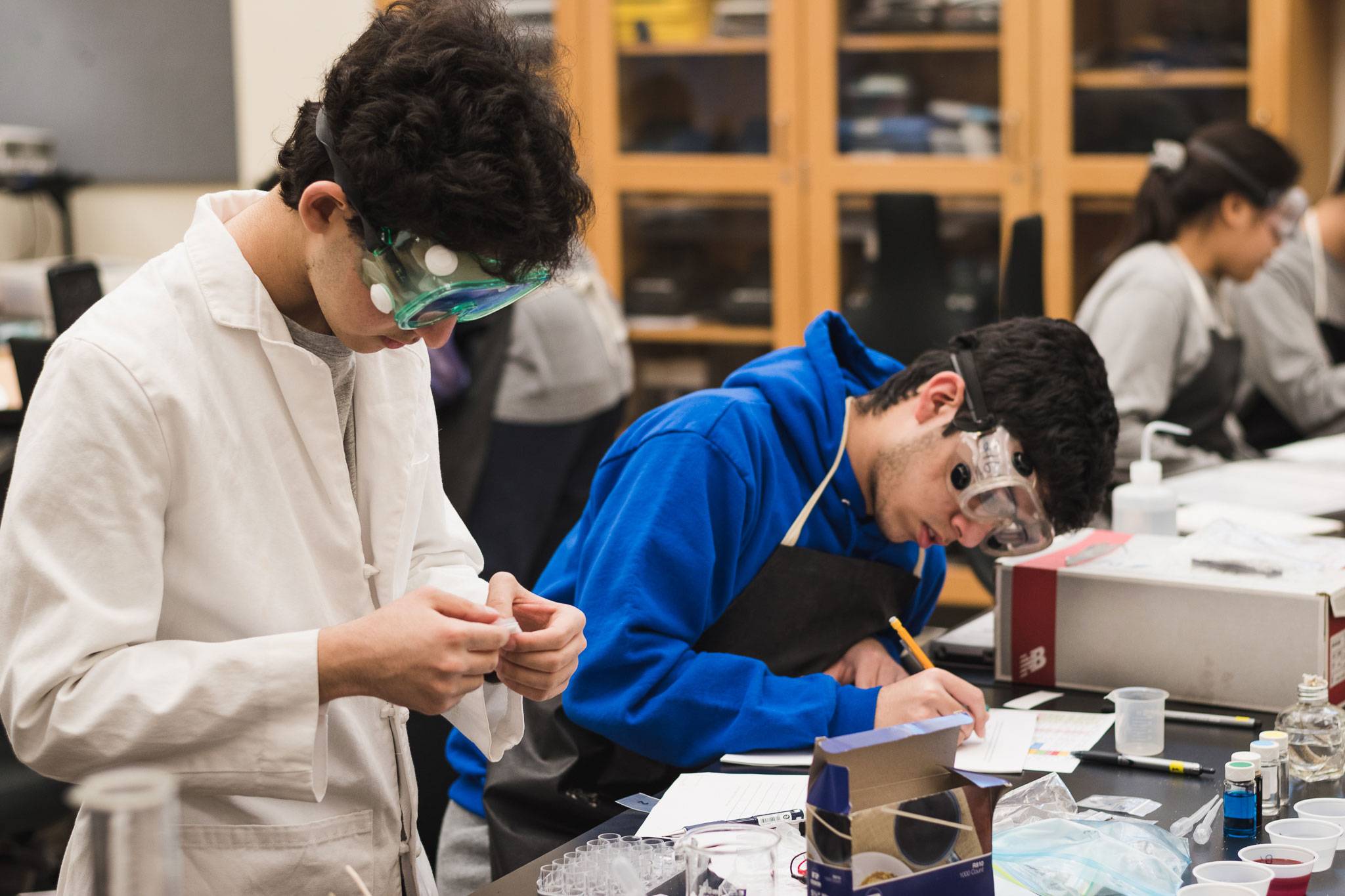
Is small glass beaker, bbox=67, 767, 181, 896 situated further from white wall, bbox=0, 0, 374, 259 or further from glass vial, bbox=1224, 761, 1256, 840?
white wall, bbox=0, 0, 374, 259

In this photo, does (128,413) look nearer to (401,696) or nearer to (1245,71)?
(401,696)

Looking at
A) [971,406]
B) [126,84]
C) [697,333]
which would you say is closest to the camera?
[971,406]

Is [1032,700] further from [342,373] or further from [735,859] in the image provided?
[342,373]

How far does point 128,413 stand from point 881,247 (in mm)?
2675

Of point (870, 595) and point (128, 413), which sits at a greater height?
point (128, 413)

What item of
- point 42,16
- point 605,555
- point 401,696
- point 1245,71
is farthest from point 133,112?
point 401,696

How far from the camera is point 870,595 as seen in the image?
1784 mm

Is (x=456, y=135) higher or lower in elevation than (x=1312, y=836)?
higher

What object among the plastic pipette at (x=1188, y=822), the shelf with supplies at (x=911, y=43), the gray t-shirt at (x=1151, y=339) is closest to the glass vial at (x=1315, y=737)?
the plastic pipette at (x=1188, y=822)

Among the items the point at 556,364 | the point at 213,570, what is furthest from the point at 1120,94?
the point at 213,570

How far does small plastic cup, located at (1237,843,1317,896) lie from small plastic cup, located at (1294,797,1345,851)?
0.11 m

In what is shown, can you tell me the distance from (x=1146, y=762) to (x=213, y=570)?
1.00 m

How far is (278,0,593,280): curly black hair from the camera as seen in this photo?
43.7 inches

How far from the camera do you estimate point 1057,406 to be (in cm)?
160
